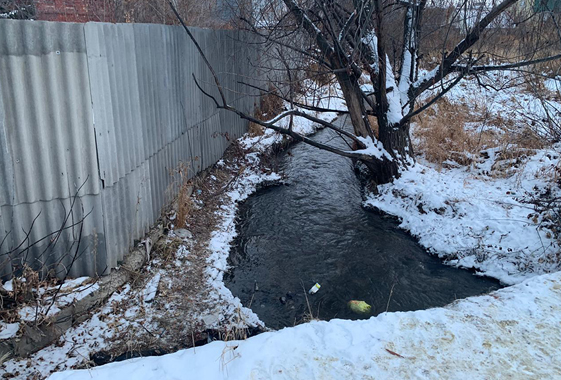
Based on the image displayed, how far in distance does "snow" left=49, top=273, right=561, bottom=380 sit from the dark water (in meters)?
1.16

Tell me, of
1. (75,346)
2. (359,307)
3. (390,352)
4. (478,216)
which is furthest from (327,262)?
(75,346)

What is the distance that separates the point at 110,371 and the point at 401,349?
2048 mm

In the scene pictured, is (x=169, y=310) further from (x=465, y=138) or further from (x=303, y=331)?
(x=465, y=138)

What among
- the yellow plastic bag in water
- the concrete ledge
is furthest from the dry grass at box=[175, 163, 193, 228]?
the yellow plastic bag in water

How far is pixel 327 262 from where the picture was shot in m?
5.95

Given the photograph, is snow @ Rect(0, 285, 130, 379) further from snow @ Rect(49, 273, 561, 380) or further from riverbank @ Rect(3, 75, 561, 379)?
snow @ Rect(49, 273, 561, 380)

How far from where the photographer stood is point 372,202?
7.98 m

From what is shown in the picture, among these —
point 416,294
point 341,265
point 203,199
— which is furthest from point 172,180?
point 416,294

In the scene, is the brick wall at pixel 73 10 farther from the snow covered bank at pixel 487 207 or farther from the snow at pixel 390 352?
the snow at pixel 390 352

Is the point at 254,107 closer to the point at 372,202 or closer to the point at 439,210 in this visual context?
the point at 372,202

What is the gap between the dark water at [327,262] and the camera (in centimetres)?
509

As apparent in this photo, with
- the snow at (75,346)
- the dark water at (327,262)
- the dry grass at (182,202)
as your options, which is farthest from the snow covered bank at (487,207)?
the snow at (75,346)

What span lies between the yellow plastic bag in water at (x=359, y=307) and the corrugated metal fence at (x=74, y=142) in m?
2.42

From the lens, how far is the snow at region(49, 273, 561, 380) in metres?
3.14
